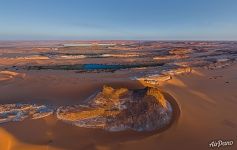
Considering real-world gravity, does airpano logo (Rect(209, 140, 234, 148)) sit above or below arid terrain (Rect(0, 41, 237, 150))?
below

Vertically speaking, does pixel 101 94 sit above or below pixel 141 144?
above

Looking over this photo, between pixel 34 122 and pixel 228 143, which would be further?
pixel 34 122

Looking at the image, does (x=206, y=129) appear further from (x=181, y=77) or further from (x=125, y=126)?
(x=181, y=77)

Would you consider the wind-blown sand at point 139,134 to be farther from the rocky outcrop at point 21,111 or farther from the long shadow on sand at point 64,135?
the rocky outcrop at point 21,111

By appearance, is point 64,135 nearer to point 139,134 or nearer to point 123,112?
point 123,112

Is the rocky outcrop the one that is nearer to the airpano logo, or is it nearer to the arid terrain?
the arid terrain

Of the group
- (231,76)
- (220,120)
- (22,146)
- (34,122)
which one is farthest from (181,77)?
(22,146)

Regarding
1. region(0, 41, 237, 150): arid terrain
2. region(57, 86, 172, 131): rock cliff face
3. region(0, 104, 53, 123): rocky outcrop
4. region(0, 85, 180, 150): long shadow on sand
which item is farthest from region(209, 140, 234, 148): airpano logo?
region(0, 104, 53, 123): rocky outcrop

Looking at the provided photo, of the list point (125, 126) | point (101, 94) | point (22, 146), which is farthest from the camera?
point (101, 94)

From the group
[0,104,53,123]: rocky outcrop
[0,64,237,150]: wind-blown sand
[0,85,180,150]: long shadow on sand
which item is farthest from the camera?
[0,104,53,123]: rocky outcrop
